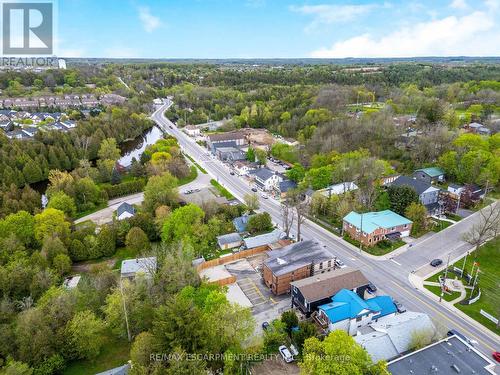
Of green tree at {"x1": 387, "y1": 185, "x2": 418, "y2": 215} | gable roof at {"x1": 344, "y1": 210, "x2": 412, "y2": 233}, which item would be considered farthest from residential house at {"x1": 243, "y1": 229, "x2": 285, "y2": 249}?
green tree at {"x1": 387, "y1": 185, "x2": 418, "y2": 215}

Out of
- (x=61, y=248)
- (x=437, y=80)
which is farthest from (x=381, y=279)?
(x=437, y=80)

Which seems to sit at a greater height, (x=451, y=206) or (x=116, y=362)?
(x=451, y=206)

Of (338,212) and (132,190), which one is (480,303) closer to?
(338,212)

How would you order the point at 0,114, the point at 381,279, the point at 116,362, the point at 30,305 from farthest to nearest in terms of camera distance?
the point at 0,114
the point at 381,279
the point at 30,305
the point at 116,362

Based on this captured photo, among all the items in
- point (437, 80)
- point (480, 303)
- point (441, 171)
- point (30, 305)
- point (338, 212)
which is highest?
point (437, 80)

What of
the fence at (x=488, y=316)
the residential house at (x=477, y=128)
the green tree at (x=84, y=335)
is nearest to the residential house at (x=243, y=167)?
the green tree at (x=84, y=335)

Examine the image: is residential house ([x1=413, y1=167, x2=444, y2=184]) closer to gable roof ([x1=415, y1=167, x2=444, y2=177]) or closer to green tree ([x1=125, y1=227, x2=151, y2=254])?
gable roof ([x1=415, y1=167, x2=444, y2=177])
